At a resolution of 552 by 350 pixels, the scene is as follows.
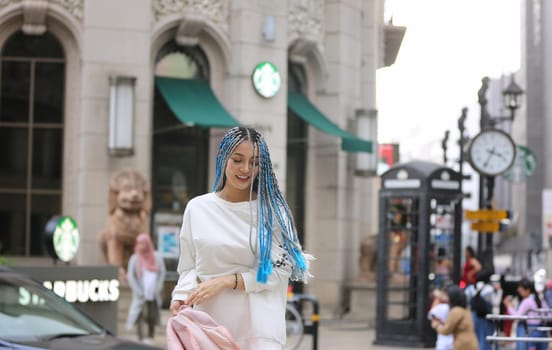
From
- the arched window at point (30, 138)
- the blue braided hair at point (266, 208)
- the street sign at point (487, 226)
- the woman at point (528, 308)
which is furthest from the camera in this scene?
the arched window at point (30, 138)

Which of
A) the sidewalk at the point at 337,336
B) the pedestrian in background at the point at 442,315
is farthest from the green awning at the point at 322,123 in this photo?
the pedestrian in background at the point at 442,315

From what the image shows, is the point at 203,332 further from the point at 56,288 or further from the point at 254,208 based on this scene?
the point at 56,288

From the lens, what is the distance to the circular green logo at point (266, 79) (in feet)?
A: 83.7

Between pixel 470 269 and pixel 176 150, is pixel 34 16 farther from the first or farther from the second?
pixel 470 269

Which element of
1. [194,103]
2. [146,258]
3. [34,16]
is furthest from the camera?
[194,103]

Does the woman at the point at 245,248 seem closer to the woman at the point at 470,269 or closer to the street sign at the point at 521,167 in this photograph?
the woman at the point at 470,269

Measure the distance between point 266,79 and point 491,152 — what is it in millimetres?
5118

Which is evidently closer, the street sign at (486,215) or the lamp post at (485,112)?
the street sign at (486,215)

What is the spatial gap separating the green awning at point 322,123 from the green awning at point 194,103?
2.44 metres

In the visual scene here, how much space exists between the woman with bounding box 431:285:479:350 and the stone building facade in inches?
398

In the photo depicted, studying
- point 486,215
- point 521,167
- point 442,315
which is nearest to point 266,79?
point 486,215

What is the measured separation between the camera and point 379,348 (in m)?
20.6

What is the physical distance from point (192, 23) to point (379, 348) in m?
8.14

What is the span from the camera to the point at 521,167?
1218 inches
